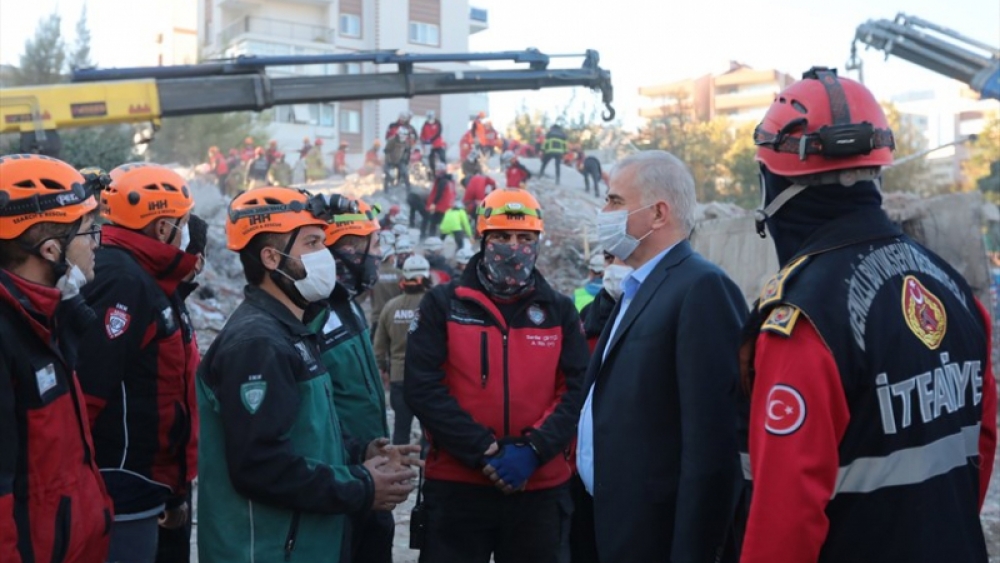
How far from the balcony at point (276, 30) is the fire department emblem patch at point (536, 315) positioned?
185 feet

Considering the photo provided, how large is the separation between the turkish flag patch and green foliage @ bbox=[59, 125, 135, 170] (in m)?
20.3

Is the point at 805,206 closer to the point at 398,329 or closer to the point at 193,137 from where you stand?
the point at 398,329

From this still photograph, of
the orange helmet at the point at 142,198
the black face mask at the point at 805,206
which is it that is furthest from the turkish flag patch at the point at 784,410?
the orange helmet at the point at 142,198

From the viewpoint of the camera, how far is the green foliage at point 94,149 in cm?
2188

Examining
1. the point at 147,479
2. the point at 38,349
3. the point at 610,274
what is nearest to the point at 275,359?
the point at 38,349

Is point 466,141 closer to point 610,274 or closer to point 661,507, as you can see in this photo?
point 610,274

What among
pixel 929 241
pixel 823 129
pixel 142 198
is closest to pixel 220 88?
pixel 142 198

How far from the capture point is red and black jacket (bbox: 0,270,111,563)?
3090 millimetres

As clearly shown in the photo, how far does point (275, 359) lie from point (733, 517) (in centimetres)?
161

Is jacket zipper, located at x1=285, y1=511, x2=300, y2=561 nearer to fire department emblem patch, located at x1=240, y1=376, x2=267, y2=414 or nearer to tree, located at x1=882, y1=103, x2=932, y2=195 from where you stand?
fire department emblem patch, located at x1=240, y1=376, x2=267, y2=414

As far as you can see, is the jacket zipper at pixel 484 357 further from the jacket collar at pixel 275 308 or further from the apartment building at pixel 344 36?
the apartment building at pixel 344 36

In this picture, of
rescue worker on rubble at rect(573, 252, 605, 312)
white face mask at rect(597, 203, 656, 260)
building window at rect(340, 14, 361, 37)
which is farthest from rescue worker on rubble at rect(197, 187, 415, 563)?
building window at rect(340, 14, 361, 37)

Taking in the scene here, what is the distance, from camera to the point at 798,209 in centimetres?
298

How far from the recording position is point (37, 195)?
3.47 metres
